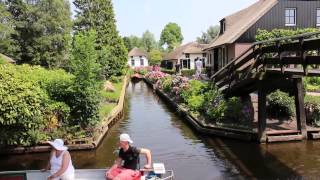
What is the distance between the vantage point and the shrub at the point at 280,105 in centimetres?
2091

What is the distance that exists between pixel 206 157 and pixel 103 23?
125 feet

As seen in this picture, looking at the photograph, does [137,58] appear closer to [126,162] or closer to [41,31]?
[41,31]

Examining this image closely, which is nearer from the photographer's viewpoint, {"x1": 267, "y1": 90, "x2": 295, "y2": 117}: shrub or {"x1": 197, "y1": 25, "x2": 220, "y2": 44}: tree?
{"x1": 267, "y1": 90, "x2": 295, "y2": 117}: shrub

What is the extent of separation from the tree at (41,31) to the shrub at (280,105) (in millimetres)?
38246

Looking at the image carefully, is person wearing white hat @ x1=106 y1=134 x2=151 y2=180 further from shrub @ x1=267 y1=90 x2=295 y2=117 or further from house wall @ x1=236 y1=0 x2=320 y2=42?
house wall @ x1=236 y1=0 x2=320 y2=42

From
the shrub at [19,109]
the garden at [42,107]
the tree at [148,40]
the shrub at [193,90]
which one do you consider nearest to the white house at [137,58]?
the tree at [148,40]

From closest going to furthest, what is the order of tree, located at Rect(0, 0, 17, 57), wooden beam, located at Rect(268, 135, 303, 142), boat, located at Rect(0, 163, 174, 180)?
boat, located at Rect(0, 163, 174, 180) → wooden beam, located at Rect(268, 135, 303, 142) → tree, located at Rect(0, 0, 17, 57)

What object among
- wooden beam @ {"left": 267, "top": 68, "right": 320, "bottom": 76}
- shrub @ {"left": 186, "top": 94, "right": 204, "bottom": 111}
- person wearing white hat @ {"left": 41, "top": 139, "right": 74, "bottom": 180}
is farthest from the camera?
shrub @ {"left": 186, "top": 94, "right": 204, "bottom": 111}

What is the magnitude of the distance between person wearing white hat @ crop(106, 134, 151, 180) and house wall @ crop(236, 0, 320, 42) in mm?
26504

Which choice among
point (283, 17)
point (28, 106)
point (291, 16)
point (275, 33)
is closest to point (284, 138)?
point (28, 106)

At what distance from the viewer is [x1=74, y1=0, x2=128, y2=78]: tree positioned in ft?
169

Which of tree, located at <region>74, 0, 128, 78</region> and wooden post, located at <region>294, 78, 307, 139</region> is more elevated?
tree, located at <region>74, 0, 128, 78</region>

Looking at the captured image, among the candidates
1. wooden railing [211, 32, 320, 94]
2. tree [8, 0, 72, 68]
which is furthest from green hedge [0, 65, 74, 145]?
tree [8, 0, 72, 68]

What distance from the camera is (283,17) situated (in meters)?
35.4
